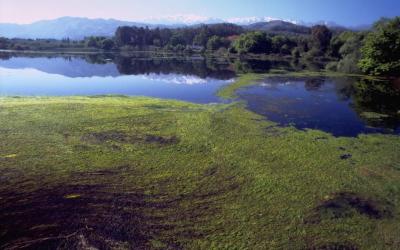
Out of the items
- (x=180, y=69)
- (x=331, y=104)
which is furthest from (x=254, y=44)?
(x=331, y=104)

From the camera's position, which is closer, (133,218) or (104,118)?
(133,218)

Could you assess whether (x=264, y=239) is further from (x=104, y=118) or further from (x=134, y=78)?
(x=134, y=78)

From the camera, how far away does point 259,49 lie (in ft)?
307

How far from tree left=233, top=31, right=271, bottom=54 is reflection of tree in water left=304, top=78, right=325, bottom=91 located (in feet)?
176

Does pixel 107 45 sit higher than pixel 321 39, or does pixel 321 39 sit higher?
pixel 321 39

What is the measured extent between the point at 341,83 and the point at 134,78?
2547 centimetres

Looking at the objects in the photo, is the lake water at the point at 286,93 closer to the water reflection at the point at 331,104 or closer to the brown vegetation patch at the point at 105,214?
the water reflection at the point at 331,104

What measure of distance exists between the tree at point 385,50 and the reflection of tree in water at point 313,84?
8.25 meters

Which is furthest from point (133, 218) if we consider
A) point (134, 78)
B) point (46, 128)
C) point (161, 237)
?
point (134, 78)

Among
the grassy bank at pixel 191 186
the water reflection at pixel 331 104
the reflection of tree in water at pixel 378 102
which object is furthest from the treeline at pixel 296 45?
the grassy bank at pixel 191 186

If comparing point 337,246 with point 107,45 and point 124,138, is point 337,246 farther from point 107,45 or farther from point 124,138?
point 107,45

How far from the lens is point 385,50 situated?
41969mm

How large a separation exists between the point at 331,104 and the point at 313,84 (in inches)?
459

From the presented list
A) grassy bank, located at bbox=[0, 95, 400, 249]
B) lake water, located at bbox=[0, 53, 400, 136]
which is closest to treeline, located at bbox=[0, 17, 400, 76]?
lake water, located at bbox=[0, 53, 400, 136]
